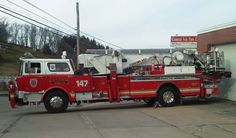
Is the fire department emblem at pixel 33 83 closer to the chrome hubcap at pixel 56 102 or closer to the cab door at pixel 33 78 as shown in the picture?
the cab door at pixel 33 78

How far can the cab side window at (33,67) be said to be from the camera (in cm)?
1902

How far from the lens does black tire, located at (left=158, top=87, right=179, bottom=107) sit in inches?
818

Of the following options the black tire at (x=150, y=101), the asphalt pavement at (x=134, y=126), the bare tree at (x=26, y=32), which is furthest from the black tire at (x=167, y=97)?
the bare tree at (x=26, y=32)

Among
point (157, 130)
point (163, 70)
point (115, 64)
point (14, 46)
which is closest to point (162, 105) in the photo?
point (163, 70)

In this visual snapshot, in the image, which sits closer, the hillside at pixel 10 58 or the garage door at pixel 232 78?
the garage door at pixel 232 78

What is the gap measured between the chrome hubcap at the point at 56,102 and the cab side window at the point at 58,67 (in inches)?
50.3

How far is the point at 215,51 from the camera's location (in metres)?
21.8

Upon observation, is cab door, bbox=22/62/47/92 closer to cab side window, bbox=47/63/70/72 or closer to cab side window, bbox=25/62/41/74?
cab side window, bbox=25/62/41/74

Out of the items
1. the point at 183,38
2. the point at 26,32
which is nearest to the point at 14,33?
the point at 26,32

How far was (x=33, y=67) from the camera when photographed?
19.1 m

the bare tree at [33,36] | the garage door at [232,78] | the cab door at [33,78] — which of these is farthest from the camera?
the bare tree at [33,36]

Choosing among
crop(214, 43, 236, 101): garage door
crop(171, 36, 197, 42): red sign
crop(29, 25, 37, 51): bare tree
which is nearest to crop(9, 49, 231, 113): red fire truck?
crop(214, 43, 236, 101): garage door

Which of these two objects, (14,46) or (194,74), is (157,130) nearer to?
(194,74)

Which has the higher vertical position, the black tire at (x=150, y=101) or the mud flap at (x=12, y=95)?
the mud flap at (x=12, y=95)
